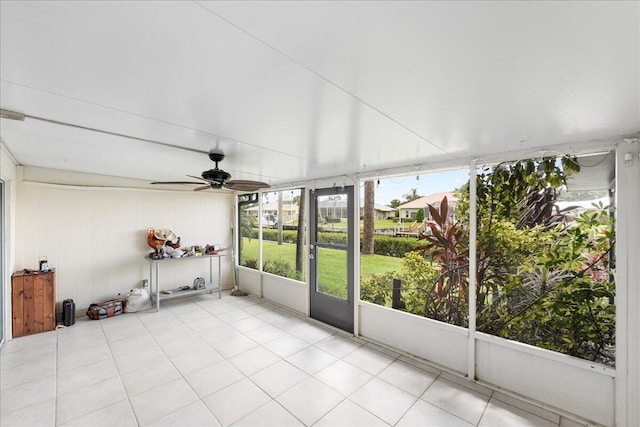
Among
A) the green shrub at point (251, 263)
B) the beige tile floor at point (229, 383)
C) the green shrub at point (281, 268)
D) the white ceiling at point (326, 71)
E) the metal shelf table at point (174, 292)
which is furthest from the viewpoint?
the green shrub at point (251, 263)

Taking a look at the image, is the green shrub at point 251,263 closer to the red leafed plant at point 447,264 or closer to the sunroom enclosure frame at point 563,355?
the sunroom enclosure frame at point 563,355

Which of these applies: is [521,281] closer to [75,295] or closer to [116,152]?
[116,152]

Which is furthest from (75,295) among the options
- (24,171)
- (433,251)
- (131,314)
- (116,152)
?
(433,251)

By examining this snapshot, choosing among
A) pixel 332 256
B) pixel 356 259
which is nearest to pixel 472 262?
pixel 356 259

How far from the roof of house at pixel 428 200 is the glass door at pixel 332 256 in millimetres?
915

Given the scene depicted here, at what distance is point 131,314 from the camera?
172 inches

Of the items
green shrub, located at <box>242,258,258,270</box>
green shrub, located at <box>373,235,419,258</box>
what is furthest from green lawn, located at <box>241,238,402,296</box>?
green shrub, located at <box>242,258,258,270</box>

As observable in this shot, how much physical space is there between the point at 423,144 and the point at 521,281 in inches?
66.1

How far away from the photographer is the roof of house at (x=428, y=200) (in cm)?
318

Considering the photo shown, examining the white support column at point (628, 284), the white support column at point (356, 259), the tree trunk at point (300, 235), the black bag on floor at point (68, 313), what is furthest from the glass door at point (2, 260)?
the white support column at point (628, 284)

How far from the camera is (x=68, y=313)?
3.87 metres

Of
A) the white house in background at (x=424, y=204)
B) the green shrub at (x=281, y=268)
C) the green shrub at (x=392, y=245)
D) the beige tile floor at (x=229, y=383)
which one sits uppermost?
the white house in background at (x=424, y=204)

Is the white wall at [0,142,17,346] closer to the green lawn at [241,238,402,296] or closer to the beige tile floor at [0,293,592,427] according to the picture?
the beige tile floor at [0,293,592,427]

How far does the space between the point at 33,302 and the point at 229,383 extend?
3.20 meters
